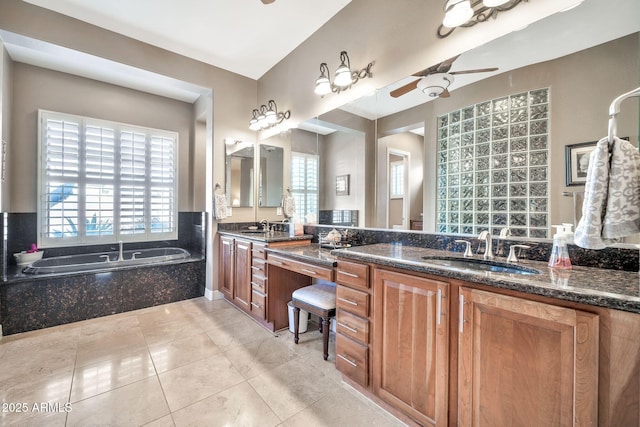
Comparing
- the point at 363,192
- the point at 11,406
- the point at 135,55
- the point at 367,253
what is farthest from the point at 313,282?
the point at 135,55

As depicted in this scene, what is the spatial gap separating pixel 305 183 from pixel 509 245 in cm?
220

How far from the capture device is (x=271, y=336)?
99.2 inches

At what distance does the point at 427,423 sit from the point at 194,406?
54.2 inches

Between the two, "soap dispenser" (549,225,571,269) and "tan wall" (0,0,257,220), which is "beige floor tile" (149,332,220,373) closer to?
"tan wall" (0,0,257,220)

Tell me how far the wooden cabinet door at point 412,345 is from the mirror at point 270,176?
7.77 ft

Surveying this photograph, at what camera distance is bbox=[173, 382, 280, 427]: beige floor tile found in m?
1.50

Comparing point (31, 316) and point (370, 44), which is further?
point (31, 316)

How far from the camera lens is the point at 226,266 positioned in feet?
11.0

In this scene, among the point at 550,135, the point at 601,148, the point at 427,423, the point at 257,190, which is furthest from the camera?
the point at 257,190

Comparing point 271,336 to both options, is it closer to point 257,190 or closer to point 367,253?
point 367,253

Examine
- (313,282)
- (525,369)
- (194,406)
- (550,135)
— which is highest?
(550,135)

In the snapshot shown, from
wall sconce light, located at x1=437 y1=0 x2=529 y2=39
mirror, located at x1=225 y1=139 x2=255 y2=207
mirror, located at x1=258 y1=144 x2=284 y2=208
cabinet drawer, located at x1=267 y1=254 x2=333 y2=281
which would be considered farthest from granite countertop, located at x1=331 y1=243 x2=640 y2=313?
mirror, located at x1=225 y1=139 x2=255 y2=207

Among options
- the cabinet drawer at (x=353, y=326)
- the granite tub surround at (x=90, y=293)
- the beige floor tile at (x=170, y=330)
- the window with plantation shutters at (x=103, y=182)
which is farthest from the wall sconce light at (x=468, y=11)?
the window with plantation shutters at (x=103, y=182)

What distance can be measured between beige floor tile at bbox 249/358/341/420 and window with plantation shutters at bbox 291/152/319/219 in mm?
1598
